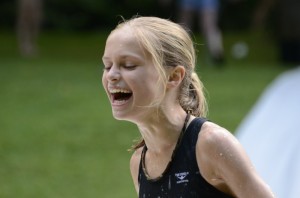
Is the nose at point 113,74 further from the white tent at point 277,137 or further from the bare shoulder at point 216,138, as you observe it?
the white tent at point 277,137

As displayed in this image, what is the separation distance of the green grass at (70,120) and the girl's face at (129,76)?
4.13 m

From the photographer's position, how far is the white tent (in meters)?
5.83

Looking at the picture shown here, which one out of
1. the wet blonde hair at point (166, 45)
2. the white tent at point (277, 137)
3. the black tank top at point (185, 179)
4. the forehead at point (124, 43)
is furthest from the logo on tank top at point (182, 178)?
the white tent at point (277, 137)

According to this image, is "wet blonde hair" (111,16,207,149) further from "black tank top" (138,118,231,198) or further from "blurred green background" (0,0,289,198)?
"blurred green background" (0,0,289,198)

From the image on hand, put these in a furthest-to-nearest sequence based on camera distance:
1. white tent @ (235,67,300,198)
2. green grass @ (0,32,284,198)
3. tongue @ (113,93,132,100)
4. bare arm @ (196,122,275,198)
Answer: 1. green grass @ (0,32,284,198)
2. white tent @ (235,67,300,198)
3. tongue @ (113,93,132,100)
4. bare arm @ (196,122,275,198)

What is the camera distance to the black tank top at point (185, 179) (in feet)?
8.05

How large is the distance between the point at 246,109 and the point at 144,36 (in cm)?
772

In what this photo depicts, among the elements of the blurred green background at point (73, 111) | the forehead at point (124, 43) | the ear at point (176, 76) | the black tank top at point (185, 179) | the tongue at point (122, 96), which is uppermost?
the forehead at point (124, 43)

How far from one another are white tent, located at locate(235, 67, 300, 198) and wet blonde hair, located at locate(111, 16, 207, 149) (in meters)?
2.75

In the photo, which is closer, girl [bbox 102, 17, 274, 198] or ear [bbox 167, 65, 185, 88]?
girl [bbox 102, 17, 274, 198]

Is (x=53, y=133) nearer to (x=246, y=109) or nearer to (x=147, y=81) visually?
(x=246, y=109)

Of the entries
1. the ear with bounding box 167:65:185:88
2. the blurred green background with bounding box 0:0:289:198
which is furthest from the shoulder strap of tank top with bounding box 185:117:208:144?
the blurred green background with bounding box 0:0:289:198

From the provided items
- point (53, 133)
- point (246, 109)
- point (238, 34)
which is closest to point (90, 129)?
point (53, 133)

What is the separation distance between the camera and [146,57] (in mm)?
2447
